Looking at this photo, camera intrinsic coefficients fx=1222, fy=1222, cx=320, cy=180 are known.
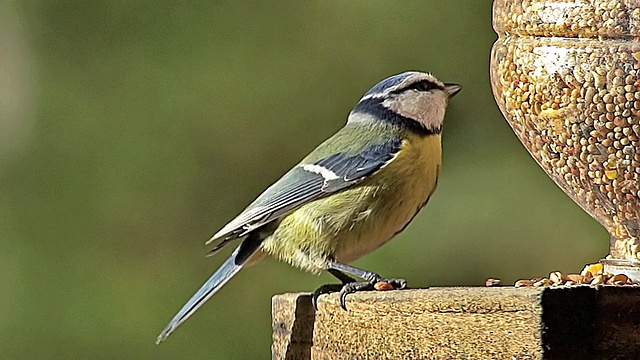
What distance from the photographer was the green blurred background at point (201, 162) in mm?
2791

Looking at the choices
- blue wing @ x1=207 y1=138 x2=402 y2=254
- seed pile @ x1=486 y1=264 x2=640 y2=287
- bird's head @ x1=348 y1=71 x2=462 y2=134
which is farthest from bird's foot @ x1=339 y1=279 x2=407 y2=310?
bird's head @ x1=348 y1=71 x2=462 y2=134

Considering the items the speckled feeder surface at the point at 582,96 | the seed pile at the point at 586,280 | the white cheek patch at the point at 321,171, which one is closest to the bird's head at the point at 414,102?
the white cheek patch at the point at 321,171

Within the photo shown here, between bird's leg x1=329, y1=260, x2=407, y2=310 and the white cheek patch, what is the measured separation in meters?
0.13

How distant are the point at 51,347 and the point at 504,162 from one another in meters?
1.17

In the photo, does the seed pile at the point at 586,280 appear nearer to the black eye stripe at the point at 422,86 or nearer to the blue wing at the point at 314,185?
the blue wing at the point at 314,185

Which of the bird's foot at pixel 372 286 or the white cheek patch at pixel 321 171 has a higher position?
the white cheek patch at pixel 321 171

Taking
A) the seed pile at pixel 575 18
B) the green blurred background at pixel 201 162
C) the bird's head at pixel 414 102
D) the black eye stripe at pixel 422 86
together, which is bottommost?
the green blurred background at pixel 201 162

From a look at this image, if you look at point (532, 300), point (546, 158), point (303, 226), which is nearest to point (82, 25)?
point (303, 226)

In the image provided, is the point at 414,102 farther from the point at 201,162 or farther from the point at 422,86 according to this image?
the point at 201,162

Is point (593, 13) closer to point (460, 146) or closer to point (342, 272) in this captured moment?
point (342, 272)

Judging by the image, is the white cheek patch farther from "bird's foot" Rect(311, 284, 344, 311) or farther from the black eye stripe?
"bird's foot" Rect(311, 284, 344, 311)

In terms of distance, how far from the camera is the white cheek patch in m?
1.83

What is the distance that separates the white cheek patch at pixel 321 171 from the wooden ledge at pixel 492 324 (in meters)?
0.57

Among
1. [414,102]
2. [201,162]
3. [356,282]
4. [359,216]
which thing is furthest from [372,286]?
[201,162]
